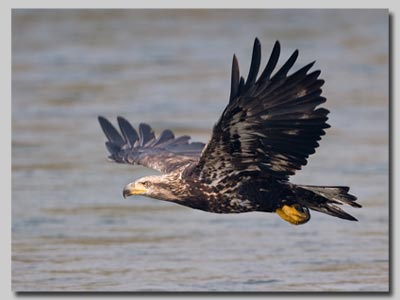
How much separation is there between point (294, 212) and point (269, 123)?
2.16ft

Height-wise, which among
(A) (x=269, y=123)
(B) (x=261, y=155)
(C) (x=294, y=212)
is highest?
(A) (x=269, y=123)

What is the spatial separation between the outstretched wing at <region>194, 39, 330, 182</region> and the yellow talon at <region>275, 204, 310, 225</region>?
238 mm

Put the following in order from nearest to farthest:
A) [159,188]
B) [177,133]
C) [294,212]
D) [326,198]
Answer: [326,198] < [294,212] < [159,188] < [177,133]

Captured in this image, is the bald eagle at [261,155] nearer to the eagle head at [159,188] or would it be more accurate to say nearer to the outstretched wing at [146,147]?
the eagle head at [159,188]

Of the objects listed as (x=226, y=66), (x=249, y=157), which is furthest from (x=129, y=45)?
(x=249, y=157)

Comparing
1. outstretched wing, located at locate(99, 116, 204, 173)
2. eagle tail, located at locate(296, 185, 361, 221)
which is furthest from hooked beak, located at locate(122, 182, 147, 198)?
eagle tail, located at locate(296, 185, 361, 221)

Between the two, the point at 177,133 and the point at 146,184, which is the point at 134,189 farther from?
the point at 177,133

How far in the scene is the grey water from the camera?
7809 millimetres

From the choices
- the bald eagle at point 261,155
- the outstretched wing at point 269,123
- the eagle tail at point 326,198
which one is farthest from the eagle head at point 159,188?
the eagle tail at point 326,198

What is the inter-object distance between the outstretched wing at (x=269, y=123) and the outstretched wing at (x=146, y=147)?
1.14m

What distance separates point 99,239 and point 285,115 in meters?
2.44

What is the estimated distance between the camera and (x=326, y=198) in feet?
22.1

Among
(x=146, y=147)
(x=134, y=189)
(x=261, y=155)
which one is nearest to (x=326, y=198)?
(x=261, y=155)

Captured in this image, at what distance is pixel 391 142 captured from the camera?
283 inches
